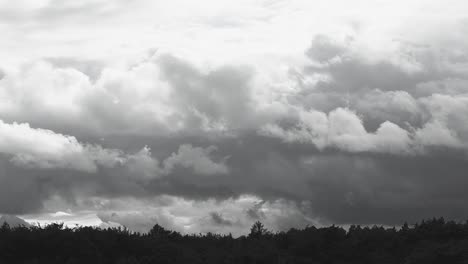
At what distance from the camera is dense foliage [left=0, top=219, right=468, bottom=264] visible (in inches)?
1346

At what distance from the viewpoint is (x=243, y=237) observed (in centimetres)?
4581

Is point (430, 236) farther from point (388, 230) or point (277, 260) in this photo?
point (277, 260)

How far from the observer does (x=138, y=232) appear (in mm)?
39062

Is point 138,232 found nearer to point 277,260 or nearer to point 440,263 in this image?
point 277,260

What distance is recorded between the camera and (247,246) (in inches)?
1565

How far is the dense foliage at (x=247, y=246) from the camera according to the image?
112 feet

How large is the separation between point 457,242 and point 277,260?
10.6 metres

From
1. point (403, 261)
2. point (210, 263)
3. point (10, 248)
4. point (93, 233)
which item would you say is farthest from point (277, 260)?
point (10, 248)

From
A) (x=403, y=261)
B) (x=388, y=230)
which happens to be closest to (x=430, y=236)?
(x=388, y=230)

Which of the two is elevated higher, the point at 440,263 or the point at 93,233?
the point at 93,233

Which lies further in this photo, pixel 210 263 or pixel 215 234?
pixel 215 234

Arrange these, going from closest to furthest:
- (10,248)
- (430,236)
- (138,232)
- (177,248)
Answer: (10,248) → (177,248) → (138,232) → (430,236)

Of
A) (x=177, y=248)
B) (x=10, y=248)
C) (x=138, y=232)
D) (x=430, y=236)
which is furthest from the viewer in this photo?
(x=430, y=236)

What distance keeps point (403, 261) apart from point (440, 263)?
254 centimetres
